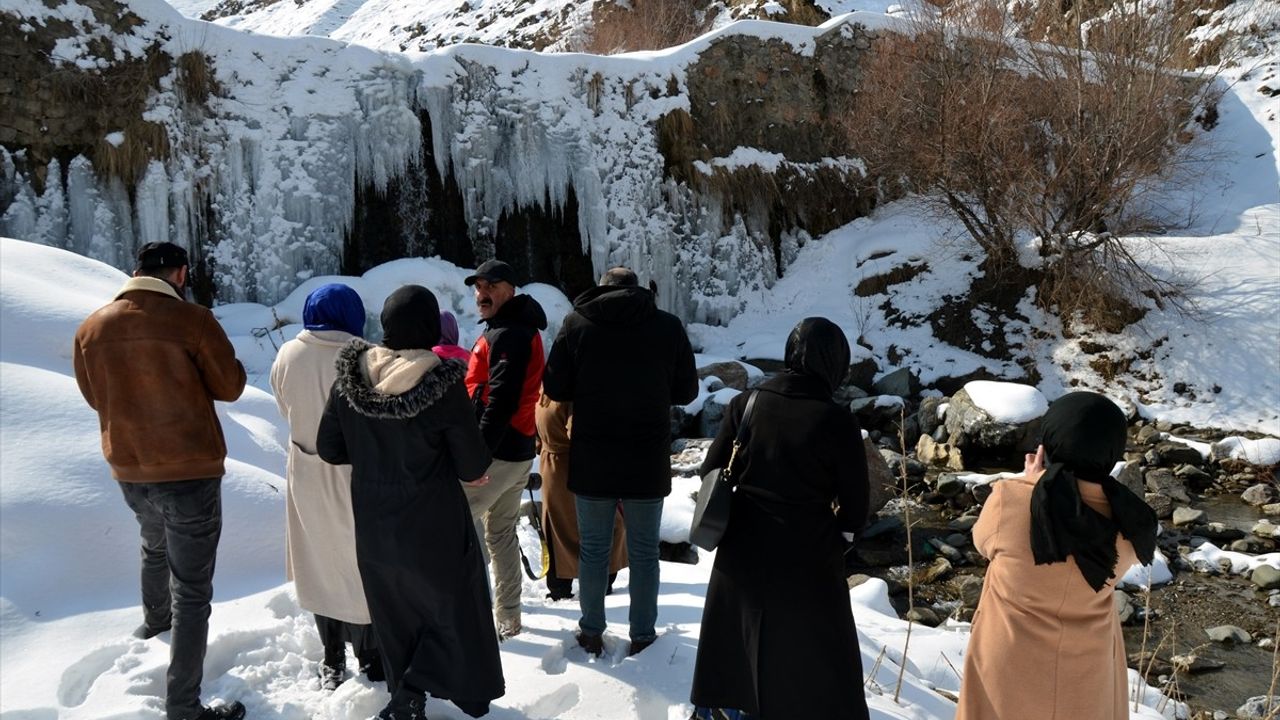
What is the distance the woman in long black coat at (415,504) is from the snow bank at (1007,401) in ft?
27.0

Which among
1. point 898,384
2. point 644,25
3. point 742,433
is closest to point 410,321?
point 742,433

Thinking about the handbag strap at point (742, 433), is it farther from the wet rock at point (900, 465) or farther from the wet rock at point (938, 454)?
the wet rock at point (938, 454)

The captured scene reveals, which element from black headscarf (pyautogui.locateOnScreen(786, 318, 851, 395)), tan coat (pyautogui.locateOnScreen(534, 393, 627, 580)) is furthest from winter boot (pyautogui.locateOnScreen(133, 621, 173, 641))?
black headscarf (pyautogui.locateOnScreen(786, 318, 851, 395))

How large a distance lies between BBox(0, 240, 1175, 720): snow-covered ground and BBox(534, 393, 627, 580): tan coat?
22cm

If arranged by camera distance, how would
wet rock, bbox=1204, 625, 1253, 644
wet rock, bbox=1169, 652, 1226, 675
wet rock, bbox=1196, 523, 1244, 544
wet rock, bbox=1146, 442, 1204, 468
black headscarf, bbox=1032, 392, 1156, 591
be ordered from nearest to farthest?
1. black headscarf, bbox=1032, 392, 1156, 591
2. wet rock, bbox=1169, 652, 1226, 675
3. wet rock, bbox=1204, 625, 1253, 644
4. wet rock, bbox=1196, 523, 1244, 544
5. wet rock, bbox=1146, 442, 1204, 468

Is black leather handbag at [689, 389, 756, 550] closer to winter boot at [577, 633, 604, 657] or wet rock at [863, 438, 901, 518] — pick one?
winter boot at [577, 633, 604, 657]

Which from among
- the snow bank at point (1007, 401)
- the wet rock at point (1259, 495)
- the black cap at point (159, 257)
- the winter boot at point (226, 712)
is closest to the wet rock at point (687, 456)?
the snow bank at point (1007, 401)

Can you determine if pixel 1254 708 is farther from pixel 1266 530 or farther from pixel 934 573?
pixel 1266 530

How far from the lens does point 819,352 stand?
242cm

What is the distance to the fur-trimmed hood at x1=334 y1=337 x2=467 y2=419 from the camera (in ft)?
8.24

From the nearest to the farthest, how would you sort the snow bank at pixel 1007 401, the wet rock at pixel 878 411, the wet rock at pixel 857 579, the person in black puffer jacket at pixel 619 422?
1. the person in black puffer jacket at pixel 619 422
2. the wet rock at pixel 857 579
3. the snow bank at pixel 1007 401
4. the wet rock at pixel 878 411

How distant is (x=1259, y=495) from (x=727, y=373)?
237 inches

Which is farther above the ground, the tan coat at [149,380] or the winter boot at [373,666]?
the tan coat at [149,380]

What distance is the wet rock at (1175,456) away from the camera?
909 cm
